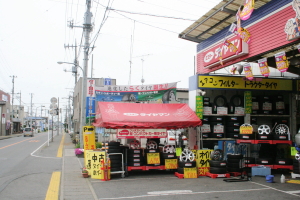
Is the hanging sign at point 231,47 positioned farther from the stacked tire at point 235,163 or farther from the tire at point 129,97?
the tire at point 129,97

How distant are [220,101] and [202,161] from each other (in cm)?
461

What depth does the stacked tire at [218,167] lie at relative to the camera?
11.6 m

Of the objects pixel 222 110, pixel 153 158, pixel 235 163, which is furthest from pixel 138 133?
pixel 222 110

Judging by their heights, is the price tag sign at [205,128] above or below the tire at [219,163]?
above

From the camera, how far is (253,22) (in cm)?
1123

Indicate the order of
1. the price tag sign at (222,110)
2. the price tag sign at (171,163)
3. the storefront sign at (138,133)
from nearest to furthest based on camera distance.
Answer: the storefront sign at (138,133) → the price tag sign at (171,163) → the price tag sign at (222,110)

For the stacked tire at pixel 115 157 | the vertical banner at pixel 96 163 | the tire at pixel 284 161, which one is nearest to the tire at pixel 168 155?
the stacked tire at pixel 115 157

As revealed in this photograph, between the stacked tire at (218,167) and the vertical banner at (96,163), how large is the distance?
4283mm

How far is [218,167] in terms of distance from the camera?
1168 cm

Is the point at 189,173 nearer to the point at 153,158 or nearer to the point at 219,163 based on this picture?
the point at 219,163

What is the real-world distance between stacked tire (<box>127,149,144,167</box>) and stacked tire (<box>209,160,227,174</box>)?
2870 millimetres

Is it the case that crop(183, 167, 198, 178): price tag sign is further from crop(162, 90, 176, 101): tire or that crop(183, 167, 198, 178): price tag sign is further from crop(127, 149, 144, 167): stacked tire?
crop(162, 90, 176, 101): tire

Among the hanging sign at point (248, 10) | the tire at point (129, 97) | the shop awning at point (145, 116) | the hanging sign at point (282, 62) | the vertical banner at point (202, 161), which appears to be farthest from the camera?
the tire at point (129, 97)

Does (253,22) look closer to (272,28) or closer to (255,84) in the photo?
(272,28)
